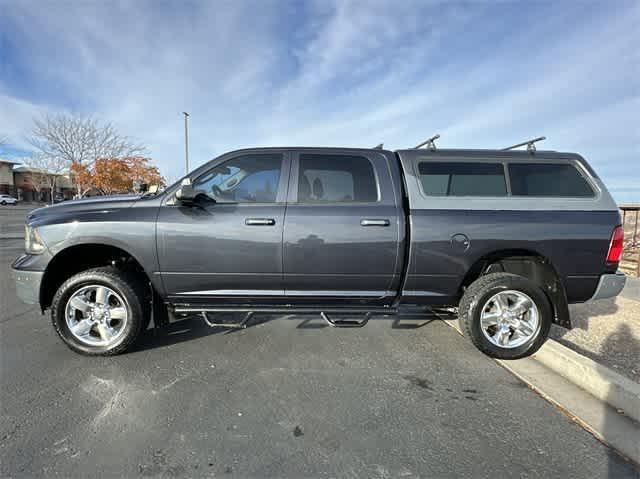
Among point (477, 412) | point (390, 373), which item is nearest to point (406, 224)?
point (390, 373)

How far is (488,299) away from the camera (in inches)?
118

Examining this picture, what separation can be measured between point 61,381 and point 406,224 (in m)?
3.34

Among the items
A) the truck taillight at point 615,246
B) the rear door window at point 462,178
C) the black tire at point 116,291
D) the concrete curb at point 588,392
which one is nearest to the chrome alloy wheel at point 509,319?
the concrete curb at point 588,392

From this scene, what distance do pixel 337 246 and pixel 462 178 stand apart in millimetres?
1547

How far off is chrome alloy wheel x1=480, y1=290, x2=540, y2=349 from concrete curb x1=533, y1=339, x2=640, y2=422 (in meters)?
0.25

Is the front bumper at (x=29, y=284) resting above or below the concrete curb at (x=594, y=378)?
above

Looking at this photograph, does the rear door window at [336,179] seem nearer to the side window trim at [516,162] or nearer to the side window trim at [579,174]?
the side window trim at [516,162]

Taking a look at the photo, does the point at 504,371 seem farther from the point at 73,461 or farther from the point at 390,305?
the point at 73,461

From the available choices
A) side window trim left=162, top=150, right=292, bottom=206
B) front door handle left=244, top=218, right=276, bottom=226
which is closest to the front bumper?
side window trim left=162, top=150, right=292, bottom=206

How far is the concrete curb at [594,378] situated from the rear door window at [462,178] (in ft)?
5.31

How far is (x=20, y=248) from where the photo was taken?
8539 mm

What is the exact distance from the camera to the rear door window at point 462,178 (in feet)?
10.3

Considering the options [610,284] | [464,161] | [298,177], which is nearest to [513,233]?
[464,161]

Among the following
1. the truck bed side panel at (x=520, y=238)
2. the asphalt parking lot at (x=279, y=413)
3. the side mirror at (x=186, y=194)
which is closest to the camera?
the asphalt parking lot at (x=279, y=413)
